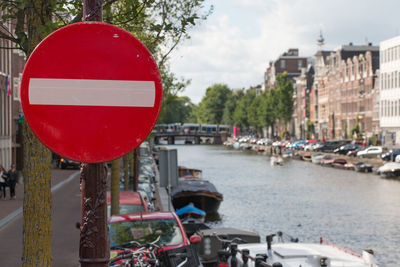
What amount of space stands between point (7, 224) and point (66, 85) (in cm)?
1963

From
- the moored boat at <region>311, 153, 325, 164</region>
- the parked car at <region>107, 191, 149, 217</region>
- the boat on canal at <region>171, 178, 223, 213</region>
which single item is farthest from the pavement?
the moored boat at <region>311, 153, 325, 164</region>

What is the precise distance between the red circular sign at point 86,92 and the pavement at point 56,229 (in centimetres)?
1178

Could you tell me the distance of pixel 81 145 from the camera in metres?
2.68

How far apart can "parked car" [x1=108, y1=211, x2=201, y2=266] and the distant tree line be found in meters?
77.9

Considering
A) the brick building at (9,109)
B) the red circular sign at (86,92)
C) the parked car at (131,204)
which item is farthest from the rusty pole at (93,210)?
the brick building at (9,109)

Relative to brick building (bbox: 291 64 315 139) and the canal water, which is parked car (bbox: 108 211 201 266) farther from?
brick building (bbox: 291 64 315 139)

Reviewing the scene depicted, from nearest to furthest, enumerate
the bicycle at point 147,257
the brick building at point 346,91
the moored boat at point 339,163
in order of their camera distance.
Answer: the bicycle at point 147,257 < the moored boat at point 339,163 < the brick building at point 346,91

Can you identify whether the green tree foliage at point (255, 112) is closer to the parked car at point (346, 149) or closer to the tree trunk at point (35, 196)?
the parked car at point (346, 149)

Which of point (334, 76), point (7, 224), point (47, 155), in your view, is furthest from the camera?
point (334, 76)

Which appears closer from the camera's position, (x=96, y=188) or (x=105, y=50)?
(x=105, y=50)

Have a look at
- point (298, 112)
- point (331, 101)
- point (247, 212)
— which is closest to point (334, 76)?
point (331, 101)

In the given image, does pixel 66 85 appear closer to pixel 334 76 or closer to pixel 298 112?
pixel 334 76

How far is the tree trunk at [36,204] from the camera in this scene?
5984 mm

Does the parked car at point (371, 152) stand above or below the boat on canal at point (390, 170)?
above
